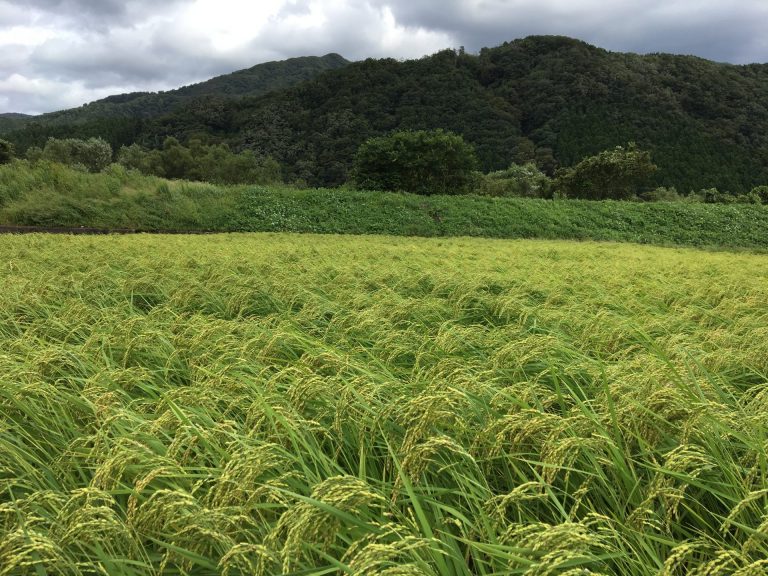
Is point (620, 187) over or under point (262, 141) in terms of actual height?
under

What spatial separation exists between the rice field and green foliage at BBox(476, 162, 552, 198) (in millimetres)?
44324

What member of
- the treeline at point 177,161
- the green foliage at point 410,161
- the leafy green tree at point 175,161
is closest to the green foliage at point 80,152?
the treeline at point 177,161

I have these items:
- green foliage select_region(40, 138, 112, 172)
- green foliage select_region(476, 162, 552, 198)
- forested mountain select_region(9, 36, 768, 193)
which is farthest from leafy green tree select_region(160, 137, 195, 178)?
green foliage select_region(476, 162, 552, 198)

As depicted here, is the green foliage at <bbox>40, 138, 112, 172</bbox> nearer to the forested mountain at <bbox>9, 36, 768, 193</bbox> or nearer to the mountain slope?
the forested mountain at <bbox>9, 36, 768, 193</bbox>

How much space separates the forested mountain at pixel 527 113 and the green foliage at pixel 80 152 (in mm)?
13660

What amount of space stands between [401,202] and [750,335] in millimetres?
22700

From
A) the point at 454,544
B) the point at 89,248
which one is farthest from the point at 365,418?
the point at 89,248

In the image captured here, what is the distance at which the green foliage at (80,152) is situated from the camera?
53.2m

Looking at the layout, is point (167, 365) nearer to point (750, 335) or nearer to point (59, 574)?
point (59, 574)

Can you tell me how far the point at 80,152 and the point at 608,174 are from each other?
5637cm

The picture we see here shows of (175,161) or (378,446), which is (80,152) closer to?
(175,161)

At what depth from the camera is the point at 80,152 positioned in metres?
55.1

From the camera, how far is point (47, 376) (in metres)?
2.57

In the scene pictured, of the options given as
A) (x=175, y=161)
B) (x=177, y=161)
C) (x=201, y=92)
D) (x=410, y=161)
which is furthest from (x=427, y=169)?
(x=201, y=92)
